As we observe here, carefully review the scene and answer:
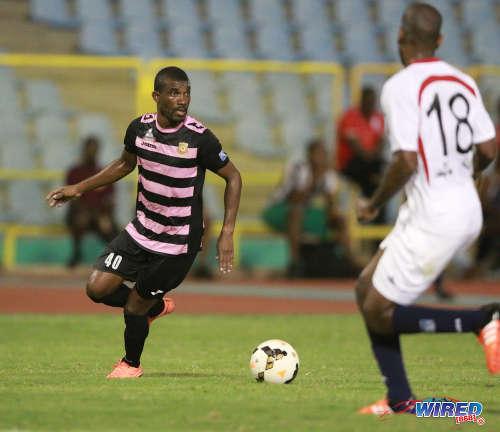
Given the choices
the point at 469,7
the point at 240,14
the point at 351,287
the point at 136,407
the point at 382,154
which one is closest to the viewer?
the point at 136,407

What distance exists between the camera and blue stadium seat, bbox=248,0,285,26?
62.4 ft

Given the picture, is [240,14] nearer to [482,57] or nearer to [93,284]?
[482,57]

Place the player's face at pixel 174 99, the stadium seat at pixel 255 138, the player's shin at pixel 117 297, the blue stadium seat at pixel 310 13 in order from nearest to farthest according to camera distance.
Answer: the player's face at pixel 174 99
the player's shin at pixel 117 297
the stadium seat at pixel 255 138
the blue stadium seat at pixel 310 13

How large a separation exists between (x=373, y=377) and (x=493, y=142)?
233 cm

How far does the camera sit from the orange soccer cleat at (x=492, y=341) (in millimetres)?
5117

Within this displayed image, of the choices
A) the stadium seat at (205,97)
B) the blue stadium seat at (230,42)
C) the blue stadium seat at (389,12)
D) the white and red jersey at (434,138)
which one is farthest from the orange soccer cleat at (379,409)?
the blue stadium seat at (389,12)

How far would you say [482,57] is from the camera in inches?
789

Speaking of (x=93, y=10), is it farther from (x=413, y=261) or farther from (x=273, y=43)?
(x=413, y=261)

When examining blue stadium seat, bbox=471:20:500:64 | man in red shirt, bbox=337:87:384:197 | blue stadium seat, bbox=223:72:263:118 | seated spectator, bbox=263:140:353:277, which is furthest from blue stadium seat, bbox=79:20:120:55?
blue stadium seat, bbox=471:20:500:64

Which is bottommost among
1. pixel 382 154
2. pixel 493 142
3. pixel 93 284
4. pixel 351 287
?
pixel 351 287

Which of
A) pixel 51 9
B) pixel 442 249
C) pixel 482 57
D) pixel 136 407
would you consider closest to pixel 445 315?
pixel 442 249

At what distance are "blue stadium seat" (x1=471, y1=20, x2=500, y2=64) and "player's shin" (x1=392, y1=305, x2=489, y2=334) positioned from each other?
50.5ft

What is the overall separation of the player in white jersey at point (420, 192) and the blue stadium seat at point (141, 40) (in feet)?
43.6

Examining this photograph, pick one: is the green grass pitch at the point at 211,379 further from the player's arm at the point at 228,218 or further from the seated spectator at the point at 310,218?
the seated spectator at the point at 310,218
